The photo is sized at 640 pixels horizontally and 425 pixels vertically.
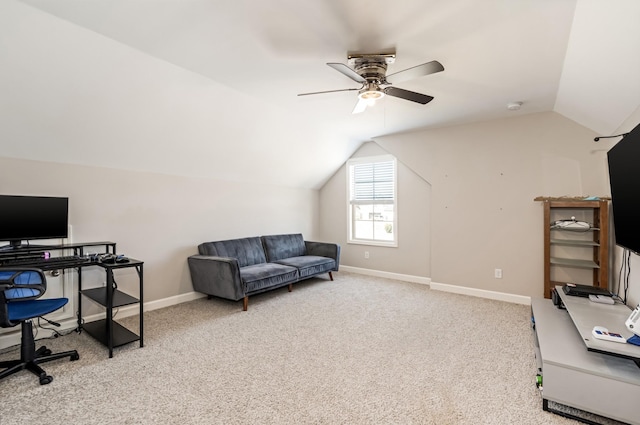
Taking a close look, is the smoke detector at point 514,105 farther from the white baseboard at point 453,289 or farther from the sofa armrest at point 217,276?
the sofa armrest at point 217,276

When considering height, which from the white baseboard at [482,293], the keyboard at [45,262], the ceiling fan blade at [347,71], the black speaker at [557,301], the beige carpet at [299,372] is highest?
the ceiling fan blade at [347,71]

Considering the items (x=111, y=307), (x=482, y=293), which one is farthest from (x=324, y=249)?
(x=111, y=307)

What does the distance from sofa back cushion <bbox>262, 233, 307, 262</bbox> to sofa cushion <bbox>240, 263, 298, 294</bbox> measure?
0.45 metres

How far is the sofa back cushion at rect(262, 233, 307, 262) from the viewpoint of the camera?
16.6 ft

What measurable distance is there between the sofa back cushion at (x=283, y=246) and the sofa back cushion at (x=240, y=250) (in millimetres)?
127

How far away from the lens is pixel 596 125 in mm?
3426

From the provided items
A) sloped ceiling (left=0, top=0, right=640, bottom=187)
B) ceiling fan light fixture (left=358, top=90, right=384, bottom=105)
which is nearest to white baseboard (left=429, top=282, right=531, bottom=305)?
sloped ceiling (left=0, top=0, right=640, bottom=187)

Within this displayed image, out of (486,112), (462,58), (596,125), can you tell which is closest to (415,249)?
(486,112)

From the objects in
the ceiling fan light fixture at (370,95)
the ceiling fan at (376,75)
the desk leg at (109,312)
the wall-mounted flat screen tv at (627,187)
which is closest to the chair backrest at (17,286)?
the desk leg at (109,312)

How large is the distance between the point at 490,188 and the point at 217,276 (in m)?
3.84

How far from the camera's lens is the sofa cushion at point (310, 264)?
465 cm

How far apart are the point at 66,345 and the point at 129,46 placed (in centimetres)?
267

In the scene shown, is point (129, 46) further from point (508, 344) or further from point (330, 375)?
point (508, 344)

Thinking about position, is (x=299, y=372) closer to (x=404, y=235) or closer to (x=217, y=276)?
(x=217, y=276)
